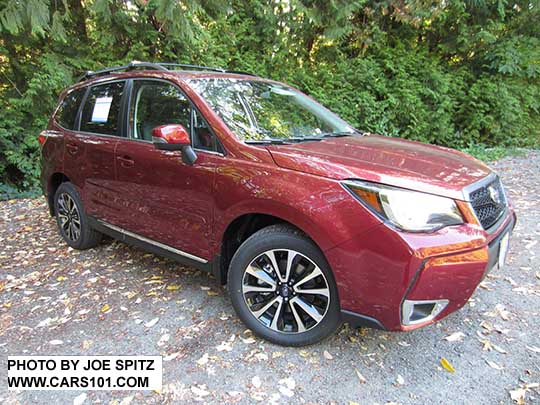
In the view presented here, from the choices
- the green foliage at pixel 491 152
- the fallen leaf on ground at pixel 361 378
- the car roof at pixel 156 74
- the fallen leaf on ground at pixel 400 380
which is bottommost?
the fallen leaf on ground at pixel 400 380

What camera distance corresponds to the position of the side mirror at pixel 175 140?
244cm

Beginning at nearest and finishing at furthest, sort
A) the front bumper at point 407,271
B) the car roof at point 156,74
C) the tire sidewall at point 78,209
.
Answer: the front bumper at point 407,271, the car roof at point 156,74, the tire sidewall at point 78,209

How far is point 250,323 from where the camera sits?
2467 mm

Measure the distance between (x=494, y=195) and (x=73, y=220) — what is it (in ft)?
12.5

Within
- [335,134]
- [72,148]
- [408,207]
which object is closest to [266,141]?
[335,134]

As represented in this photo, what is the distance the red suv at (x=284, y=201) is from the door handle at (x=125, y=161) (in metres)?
0.01

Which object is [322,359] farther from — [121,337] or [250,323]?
[121,337]

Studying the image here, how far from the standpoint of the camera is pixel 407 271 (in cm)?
183

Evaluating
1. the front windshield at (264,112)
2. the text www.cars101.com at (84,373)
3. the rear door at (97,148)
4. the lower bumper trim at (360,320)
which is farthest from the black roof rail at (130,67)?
the lower bumper trim at (360,320)

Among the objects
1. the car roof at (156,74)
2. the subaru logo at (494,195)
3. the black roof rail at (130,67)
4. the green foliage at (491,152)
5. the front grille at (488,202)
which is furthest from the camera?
the green foliage at (491,152)

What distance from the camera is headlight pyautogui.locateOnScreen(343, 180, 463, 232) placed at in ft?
6.18

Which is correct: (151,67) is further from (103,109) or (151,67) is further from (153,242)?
(153,242)

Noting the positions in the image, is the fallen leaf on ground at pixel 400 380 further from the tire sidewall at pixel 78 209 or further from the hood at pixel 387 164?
the tire sidewall at pixel 78 209

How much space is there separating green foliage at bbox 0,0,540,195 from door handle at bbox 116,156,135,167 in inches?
128
